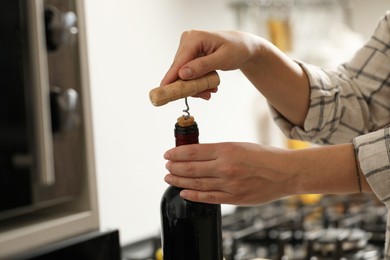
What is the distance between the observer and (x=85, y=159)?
971 mm

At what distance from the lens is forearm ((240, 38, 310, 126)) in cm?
99

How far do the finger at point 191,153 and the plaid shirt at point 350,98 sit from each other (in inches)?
12.7

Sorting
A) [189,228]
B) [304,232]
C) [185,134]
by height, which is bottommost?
[304,232]

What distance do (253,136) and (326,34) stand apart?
0.61 meters

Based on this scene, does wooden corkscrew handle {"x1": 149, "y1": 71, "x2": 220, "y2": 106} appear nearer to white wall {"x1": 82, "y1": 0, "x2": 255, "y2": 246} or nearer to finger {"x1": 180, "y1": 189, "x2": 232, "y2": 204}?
finger {"x1": 180, "y1": 189, "x2": 232, "y2": 204}

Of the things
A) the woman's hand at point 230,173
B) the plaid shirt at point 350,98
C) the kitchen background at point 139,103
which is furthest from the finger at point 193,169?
the kitchen background at point 139,103

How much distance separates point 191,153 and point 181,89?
0.25 feet

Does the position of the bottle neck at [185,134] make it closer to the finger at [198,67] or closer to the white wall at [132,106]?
the finger at [198,67]

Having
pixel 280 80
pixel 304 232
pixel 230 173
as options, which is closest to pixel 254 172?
pixel 230 173

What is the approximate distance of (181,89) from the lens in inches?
31.3

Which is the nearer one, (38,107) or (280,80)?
(38,107)

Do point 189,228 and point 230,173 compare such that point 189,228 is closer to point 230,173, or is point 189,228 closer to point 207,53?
point 230,173

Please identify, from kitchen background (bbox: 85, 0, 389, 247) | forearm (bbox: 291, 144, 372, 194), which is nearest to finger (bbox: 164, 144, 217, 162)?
forearm (bbox: 291, 144, 372, 194)

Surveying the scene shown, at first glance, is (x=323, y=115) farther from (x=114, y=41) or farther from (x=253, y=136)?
(x=253, y=136)
